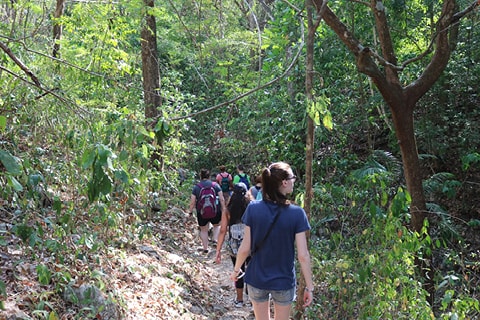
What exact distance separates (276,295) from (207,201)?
17.6ft

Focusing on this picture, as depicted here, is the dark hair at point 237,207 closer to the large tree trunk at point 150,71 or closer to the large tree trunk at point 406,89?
the large tree trunk at point 406,89

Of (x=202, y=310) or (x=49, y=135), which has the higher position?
(x=49, y=135)

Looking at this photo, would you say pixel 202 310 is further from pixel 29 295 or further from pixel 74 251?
pixel 29 295

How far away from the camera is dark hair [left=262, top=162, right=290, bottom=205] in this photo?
4.21 meters

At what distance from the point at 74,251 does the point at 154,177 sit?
12.4 ft

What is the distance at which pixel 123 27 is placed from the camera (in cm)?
1003

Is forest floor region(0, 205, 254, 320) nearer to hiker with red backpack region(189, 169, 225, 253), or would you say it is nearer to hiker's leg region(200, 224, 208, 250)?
hiker's leg region(200, 224, 208, 250)

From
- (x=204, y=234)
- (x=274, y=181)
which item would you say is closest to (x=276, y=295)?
(x=274, y=181)

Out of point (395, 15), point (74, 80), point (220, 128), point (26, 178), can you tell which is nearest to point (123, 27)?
point (74, 80)

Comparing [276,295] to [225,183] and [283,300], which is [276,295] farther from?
[225,183]

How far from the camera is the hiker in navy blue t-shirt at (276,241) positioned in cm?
417

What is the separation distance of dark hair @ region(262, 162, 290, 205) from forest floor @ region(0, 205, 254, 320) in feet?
7.58

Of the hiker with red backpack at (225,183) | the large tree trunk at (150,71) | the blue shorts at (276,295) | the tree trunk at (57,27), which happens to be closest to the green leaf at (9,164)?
the blue shorts at (276,295)

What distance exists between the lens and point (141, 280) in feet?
21.6
